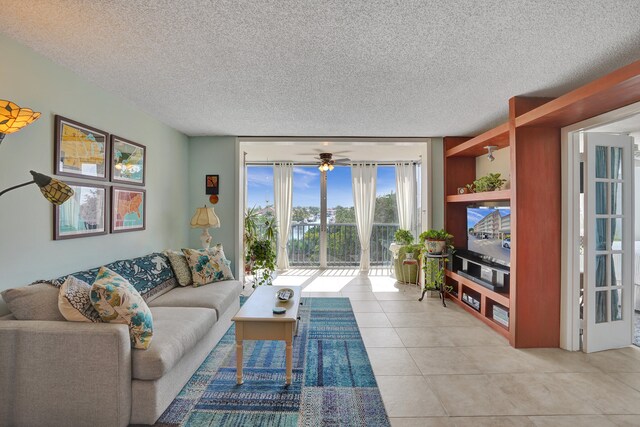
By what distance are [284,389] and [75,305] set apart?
1469 millimetres

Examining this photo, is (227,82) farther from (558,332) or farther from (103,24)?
(558,332)

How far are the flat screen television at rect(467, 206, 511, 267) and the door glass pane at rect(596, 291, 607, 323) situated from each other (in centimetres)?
77

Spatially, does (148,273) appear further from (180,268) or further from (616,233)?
(616,233)

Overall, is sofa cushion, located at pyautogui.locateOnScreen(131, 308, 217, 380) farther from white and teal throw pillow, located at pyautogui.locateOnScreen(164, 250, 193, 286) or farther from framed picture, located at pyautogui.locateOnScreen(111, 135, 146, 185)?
framed picture, located at pyautogui.locateOnScreen(111, 135, 146, 185)

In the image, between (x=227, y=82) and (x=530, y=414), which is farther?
(x=227, y=82)

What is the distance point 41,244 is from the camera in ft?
7.53

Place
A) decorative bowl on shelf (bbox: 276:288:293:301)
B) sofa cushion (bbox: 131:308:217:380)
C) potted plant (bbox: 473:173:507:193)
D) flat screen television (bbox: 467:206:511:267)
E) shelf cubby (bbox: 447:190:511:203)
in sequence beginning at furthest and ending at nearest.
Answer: potted plant (bbox: 473:173:507:193) → flat screen television (bbox: 467:206:511:267) → shelf cubby (bbox: 447:190:511:203) → decorative bowl on shelf (bbox: 276:288:293:301) → sofa cushion (bbox: 131:308:217:380)

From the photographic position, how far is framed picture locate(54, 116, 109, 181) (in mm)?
2416

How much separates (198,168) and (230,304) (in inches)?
91.2

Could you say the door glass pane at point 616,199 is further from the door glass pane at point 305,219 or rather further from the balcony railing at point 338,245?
the door glass pane at point 305,219

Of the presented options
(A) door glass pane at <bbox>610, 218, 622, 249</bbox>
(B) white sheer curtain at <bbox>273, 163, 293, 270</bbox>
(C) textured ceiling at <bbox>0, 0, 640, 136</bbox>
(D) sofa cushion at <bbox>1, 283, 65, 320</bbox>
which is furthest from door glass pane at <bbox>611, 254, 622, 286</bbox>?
(B) white sheer curtain at <bbox>273, 163, 293, 270</bbox>

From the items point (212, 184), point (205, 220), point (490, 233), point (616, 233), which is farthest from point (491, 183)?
point (212, 184)

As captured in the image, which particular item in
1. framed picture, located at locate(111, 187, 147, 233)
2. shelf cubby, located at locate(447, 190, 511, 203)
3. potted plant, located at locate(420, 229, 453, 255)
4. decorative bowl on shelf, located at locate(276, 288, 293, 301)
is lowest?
decorative bowl on shelf, located at locate(276, 288, 293, 301)

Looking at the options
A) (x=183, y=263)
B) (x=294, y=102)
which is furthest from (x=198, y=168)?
(x=294, y=102)
